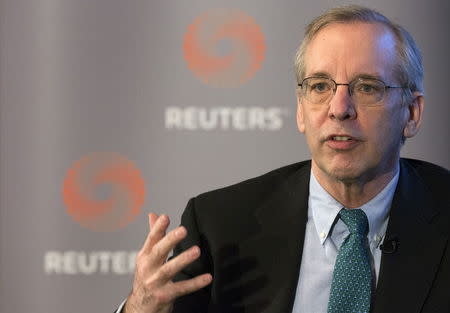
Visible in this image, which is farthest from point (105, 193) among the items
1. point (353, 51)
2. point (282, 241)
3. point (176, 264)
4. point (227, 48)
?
point (353, 51)

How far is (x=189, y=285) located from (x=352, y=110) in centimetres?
66

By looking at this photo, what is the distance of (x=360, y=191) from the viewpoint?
7.27ft

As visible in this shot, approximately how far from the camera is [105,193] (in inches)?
125

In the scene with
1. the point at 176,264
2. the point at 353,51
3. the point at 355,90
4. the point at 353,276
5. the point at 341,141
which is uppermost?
the point at 353,51

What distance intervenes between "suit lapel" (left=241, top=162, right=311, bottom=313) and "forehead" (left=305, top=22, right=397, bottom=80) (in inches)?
14.9

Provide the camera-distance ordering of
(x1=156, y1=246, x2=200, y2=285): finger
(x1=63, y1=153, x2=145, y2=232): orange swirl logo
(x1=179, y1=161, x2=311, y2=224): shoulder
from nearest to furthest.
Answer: (x1=156, y1=246, x2=200, y2=285): finger → (x1=179, y1=161, x2=311, y2=224): shoulder → (x1=63, y1=153, x2=145, y2=232): orange swirl logo

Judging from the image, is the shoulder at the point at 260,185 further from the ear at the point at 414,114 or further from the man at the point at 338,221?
the ear at the point at 414,114

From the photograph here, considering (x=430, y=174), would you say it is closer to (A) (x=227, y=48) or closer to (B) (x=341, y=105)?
(B) (x=341, y=105)

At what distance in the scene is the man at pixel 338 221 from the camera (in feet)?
6.73

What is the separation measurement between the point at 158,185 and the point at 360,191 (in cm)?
116

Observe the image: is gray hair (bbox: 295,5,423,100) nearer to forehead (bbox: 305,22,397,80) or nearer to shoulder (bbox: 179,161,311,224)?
forehead (bbox: 305,22,397,80)

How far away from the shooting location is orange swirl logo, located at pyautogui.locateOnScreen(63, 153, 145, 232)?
10.3ft

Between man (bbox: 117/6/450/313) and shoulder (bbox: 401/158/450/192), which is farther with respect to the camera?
shoulder (bbox: 401/158/450/192)

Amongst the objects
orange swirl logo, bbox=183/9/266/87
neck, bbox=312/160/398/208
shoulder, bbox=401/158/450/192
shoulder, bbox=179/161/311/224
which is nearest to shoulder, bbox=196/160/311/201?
shoulder, bbox=179/161/311/224
